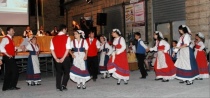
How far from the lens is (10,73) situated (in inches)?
310

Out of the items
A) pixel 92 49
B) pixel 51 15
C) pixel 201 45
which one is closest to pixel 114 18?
pixel 92 49

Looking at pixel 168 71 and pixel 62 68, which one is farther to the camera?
pixel 168 71

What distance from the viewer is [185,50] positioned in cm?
797

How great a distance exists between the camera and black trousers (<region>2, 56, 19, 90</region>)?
25.4 feet

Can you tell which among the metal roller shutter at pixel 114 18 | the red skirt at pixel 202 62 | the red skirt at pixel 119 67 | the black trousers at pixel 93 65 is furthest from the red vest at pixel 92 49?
the metal roller shutter at pixel 114 18

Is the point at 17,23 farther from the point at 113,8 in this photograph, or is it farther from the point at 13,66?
the point at 13,66

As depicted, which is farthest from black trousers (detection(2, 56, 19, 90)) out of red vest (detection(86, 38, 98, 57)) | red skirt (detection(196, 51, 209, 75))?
red skirt (detection(196, 51, 209, 75))

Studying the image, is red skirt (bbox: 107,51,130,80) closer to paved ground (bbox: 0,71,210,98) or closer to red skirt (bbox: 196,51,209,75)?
paved ground (bbox: 0,71,210,98)

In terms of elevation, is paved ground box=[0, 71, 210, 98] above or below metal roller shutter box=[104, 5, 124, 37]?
below

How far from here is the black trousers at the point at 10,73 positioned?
7742 millimetres

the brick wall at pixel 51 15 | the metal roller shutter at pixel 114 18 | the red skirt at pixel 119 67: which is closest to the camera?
the red skirt at pixel 119 67

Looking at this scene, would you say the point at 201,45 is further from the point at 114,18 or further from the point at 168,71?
Result: the point at 114,18

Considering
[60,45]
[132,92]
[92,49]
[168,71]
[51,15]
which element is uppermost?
[51,15]

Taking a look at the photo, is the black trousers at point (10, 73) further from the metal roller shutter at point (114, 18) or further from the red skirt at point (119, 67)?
the metal roller shutter at point (114, 18)
